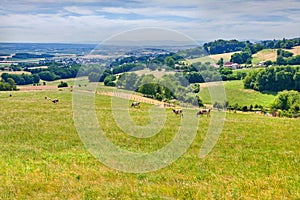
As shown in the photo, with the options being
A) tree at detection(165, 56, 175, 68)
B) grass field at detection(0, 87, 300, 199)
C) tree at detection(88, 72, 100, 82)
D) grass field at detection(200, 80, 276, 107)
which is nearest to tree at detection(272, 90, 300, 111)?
grass field at detection(200, 80, 276, 107)

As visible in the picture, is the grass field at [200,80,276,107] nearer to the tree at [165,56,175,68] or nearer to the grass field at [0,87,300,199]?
the tree at [165,56,175,68]

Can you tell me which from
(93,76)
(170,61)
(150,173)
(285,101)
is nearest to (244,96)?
(285,101)

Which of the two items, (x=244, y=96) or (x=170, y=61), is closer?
(x=170, y=61)

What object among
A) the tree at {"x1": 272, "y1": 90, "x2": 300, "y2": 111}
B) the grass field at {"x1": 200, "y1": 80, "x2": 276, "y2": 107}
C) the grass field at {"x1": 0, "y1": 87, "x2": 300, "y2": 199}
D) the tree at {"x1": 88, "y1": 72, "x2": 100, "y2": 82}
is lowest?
the grass field at {"x1": 200, "y1": 80, "x2": 276, "y2": 107}

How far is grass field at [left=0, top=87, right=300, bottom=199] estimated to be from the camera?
12570mm

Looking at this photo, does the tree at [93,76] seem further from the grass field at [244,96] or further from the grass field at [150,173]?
the grass field at [244,96]

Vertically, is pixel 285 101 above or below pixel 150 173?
below

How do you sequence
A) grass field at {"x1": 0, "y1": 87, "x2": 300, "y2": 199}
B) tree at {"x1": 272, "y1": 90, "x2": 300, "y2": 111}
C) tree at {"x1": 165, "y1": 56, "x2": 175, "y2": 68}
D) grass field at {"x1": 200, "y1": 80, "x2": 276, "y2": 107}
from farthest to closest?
1. grass field at {"x1": 200, "y1": 80, "x2": 276, "y2": 107}
2. tree at {"x1": 272, "y1": 90, "x2": 300, "y2": 111}
3. tree at {"x1": 165, "y1": 56, "x2": 175, "y2": 68}
4. grass field at {"x1": 0, "y1": 87, "x2": 300, "y2": 199}

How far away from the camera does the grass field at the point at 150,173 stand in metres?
12.6

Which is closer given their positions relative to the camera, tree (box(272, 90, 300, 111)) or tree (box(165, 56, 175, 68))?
tree (box(165, 56, 175, 68))

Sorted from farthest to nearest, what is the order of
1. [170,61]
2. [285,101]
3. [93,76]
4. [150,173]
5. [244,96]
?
1. [244,96]
2. [285,101]
3. [93,76]
4. [170,61]
5. [150,173]

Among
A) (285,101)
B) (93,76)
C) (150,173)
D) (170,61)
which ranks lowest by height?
(285,101)

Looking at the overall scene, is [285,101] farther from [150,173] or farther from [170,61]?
[150,173]

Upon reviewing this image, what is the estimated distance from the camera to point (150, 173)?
50.3 feet
